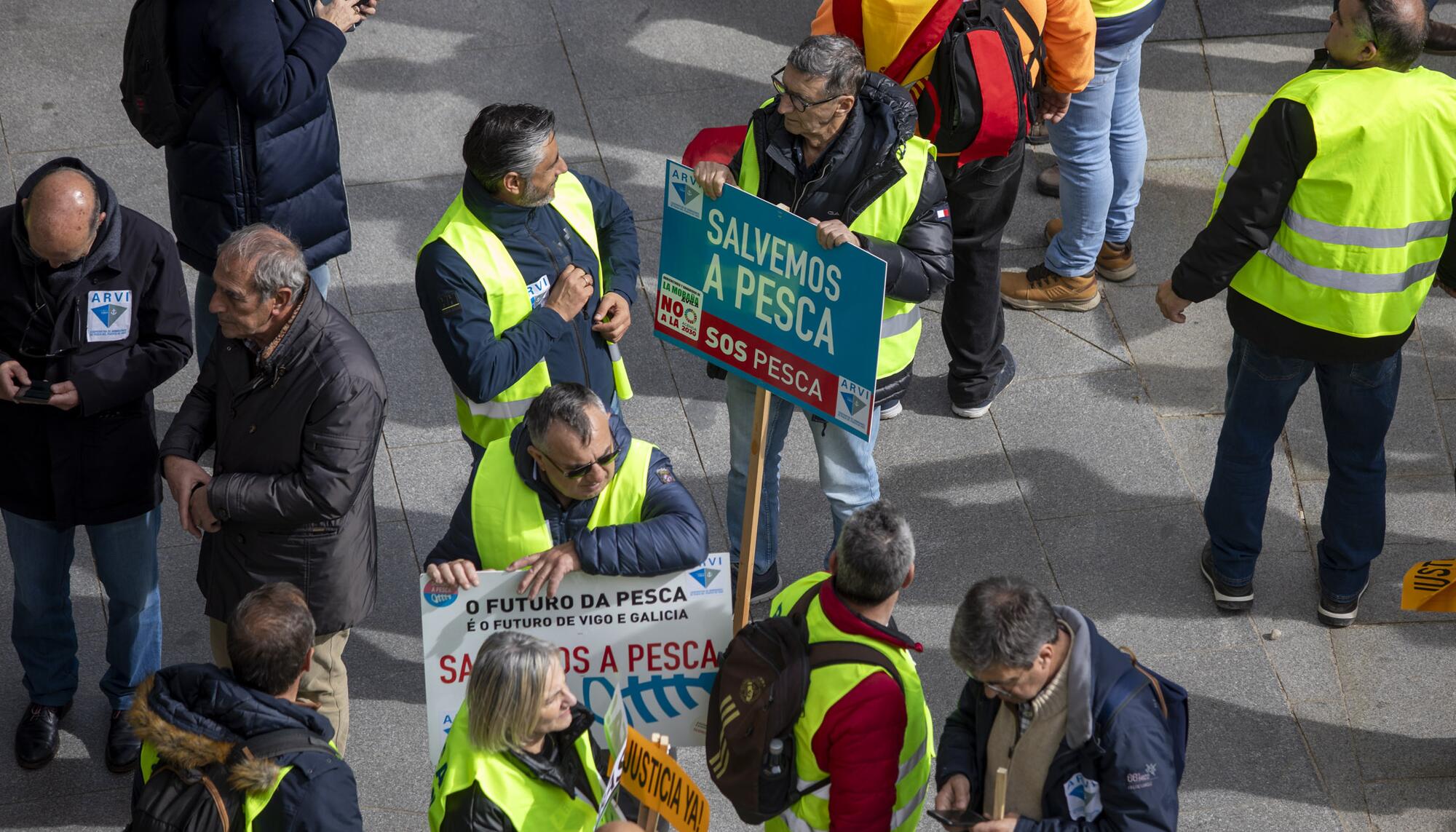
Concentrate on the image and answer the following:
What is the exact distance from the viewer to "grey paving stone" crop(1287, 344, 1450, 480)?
6562 mm

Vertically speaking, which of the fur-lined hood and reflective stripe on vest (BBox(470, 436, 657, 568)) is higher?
the fur-lined hood

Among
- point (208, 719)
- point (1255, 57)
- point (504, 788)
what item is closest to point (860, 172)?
point (504, 788)

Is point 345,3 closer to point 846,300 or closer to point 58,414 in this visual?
point 58,414

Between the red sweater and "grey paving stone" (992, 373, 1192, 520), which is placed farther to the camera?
"grey paving stone" (992, 373, 1192, 520)

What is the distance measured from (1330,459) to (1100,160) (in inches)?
71.7

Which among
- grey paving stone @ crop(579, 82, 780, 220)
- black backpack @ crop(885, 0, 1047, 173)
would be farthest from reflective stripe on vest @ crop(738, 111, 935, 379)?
grey paving stone @ crop(579, 82, 780, 220)

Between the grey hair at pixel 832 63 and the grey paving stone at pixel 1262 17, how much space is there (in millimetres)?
4423

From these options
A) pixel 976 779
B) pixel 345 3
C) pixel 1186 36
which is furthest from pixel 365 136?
pixel 976 779

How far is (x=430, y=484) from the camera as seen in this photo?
6.43 metres

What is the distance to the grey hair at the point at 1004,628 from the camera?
356 centimetres

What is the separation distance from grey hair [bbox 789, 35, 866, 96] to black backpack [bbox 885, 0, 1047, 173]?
0.84m

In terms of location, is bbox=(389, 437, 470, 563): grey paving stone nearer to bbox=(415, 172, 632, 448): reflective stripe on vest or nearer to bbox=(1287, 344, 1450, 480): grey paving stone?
bbox=(415, 172, 632, 448): reflective stripe on vest

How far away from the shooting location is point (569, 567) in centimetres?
433

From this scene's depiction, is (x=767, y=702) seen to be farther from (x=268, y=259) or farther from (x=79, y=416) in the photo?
(x=79, y=416)
